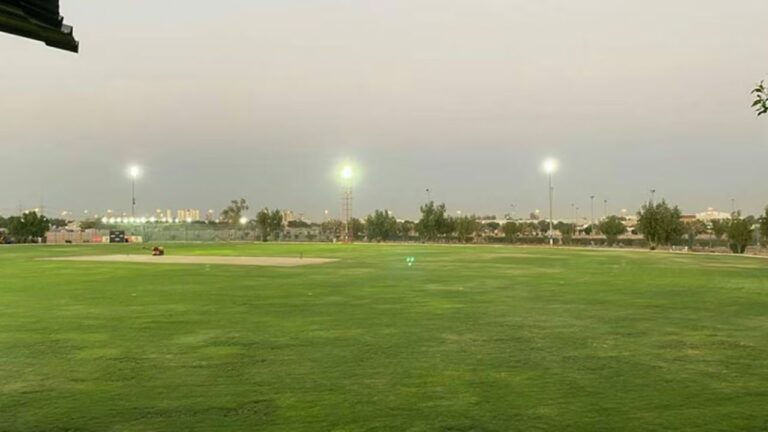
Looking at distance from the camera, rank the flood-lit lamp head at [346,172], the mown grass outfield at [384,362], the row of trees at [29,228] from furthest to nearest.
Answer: the flood-lit lamp head at [346,172]
the row of trees at [29,228]
the mown grass outfield at [384,362]

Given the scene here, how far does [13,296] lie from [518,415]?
66.0 ft

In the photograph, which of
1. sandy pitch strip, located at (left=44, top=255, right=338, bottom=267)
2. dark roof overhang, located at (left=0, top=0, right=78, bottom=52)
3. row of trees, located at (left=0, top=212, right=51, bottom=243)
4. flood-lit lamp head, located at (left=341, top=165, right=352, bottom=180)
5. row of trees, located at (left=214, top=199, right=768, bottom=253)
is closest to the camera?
dark roof overhang, located at (left=0, top=0, right=78, bottom=52)

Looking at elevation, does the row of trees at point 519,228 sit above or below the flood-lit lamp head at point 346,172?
below

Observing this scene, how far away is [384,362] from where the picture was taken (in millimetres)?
9859

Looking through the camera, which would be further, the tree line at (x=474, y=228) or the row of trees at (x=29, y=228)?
the row of trees at (x=29, y=228)

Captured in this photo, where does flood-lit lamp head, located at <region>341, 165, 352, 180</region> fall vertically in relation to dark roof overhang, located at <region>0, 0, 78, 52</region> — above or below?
above

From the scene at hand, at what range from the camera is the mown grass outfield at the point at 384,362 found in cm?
702

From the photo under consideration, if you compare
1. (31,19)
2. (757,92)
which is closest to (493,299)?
(757,92)

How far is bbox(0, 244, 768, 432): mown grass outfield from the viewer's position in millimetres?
7023

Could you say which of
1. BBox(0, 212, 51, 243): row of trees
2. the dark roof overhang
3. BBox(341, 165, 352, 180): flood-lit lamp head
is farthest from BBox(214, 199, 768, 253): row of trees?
the dark roof overhang

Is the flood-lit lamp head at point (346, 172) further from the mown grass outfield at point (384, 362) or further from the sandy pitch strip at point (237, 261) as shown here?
the mown grass outfield at point (384, 362)

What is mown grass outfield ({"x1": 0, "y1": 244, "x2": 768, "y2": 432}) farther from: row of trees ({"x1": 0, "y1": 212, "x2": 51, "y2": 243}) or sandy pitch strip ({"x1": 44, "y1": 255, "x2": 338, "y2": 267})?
row of trees ({"x1": 0, "y1": 212, "x2": 51, "y2": 243})

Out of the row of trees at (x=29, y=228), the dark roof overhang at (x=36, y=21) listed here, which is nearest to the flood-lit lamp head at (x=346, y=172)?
the row of trees at (x=29, y=228)

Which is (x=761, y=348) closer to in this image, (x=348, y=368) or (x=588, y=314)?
(x=588, y=314)
